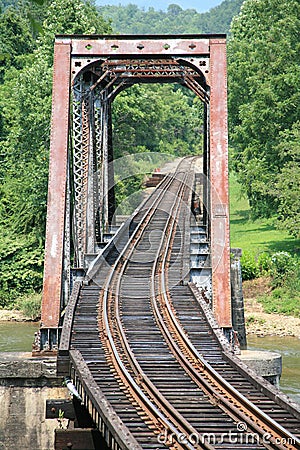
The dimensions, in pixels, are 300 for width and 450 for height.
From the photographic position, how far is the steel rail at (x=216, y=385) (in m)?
8.27

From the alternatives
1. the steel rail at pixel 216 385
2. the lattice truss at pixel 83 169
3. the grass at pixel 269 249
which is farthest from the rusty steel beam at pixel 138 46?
the grass at pixel 269 249

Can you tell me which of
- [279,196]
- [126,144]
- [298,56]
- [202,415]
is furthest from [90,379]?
[126,144]

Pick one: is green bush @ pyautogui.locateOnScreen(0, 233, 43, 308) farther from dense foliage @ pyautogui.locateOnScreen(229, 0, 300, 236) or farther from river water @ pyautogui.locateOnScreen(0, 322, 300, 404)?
dense foliage @ pyautogui.locateOnScreen(229, 0, 300, 236)

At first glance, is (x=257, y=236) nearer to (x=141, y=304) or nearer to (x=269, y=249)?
(x=269, y=249)

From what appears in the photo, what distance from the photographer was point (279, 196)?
32750 millimetres

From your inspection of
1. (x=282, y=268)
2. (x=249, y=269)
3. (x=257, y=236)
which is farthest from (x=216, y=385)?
(x=257, y=236)

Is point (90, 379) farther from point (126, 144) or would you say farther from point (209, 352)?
point (126, 144)

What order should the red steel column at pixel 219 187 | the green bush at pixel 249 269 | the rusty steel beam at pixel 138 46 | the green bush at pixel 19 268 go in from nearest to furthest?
the red steel column at pixel 219 187 → the rusty steel beam at pixel 138 46 → the green bush at pixel 19 268 → the green bush at pixel 249 269

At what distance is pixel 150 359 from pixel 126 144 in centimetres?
3339

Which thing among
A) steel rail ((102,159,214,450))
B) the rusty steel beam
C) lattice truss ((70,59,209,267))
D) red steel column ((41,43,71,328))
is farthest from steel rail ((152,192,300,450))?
the rusty steel beam

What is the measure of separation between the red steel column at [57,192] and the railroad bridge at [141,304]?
0.02 meters

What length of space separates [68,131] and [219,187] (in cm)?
295

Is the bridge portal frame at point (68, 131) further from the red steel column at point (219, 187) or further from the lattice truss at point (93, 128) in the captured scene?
the lattice truss at point (93, 128)

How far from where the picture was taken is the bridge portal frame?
13.7 meters
